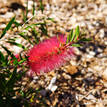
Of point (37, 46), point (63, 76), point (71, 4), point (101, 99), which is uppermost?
point (71, 4)

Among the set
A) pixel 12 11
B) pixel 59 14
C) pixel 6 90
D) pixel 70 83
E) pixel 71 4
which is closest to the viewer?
pixel 6 90

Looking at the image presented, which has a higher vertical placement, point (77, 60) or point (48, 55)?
point (48, 55)

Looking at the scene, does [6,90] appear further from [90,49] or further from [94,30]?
[94,30]

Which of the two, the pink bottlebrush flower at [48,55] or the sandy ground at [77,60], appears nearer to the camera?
the pink bottlebrush flower at [48,55]

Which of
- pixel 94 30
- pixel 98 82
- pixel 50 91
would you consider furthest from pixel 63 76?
pixel 94 30

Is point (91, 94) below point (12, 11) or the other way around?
below

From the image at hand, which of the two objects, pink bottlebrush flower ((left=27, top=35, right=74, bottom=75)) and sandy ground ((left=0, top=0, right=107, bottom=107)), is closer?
pink bottlebrush flower ((left=27, top=35, right=74, bottom=75))

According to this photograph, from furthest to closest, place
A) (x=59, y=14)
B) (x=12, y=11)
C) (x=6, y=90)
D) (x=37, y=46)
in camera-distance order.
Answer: (x=59, y=14) → (x=12, y=11) → (x=37, y=46) → (x=6, y=90)

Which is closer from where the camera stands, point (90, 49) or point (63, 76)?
point (63, 76)
